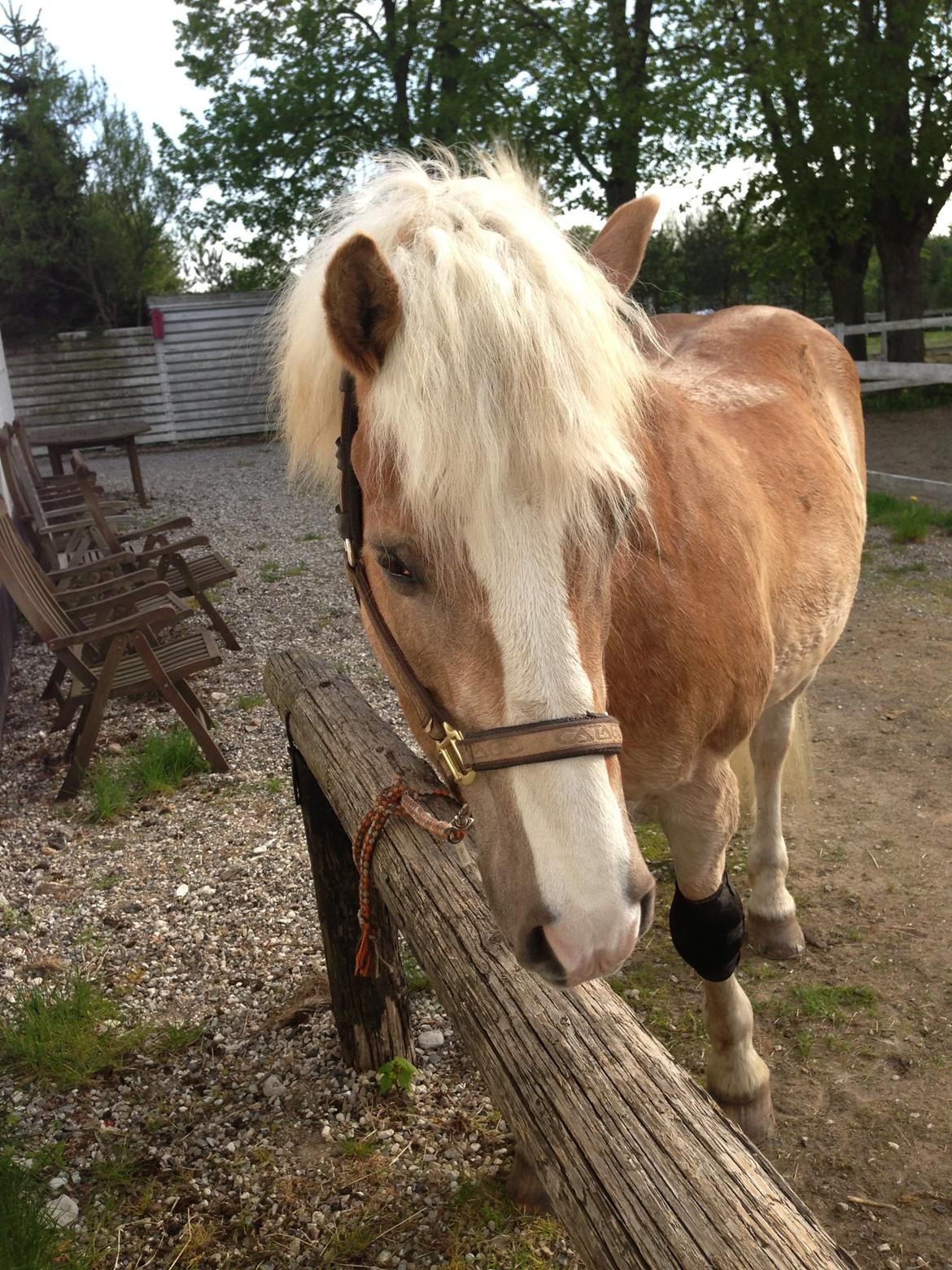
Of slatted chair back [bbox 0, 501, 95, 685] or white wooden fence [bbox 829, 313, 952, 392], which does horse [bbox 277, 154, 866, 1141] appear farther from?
white wooden fence [bbox 829, 313, 952, 392]

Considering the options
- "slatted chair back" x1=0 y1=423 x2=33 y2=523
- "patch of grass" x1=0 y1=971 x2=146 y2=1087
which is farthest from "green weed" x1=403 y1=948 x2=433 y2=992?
"slatted chair back" x1=0 y1=423 x2=33 y2=523

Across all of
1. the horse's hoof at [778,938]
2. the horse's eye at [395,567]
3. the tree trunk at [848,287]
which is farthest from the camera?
the tree trunk at [848,287]

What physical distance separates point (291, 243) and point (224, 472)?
18.3 ft

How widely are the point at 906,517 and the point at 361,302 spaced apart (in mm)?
7679

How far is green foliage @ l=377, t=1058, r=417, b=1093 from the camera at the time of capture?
258 cm

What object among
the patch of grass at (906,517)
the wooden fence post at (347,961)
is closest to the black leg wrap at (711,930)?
the wooden fence post at (347,961)

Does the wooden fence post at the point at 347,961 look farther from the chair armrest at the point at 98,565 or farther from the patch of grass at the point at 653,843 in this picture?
the chair armrest at the point at 98,565

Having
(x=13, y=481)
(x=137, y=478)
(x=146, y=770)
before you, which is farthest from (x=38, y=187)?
(x=146, y=770)

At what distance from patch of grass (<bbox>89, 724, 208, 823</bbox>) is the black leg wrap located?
9.37 feet

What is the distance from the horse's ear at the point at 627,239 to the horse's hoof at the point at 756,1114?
6.56 ft

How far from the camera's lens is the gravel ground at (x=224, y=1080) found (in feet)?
7.12

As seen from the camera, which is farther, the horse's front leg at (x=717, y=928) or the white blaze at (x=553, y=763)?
the horse's front leg at (x=717, y=928)

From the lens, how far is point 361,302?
1467 millimetres

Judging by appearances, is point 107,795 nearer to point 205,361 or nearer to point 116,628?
point 116,628
